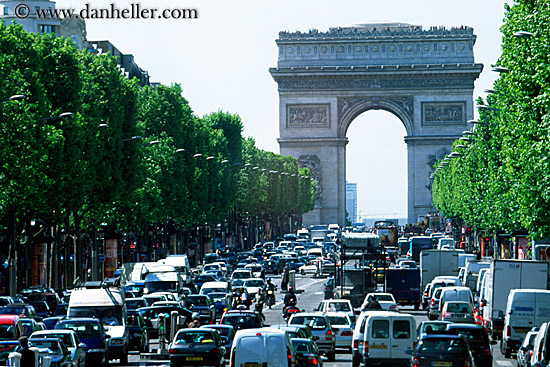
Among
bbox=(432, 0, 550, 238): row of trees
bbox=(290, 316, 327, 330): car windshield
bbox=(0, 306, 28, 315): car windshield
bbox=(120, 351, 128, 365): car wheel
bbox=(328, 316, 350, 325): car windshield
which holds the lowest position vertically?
bbox=(120, 351, 128, 365): car wheel

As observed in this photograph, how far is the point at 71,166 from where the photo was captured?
63.4m

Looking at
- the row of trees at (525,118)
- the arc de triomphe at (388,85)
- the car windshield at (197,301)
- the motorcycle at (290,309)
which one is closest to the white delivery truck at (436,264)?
the row of trees at (525,118)

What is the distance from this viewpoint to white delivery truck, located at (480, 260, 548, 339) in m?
47.5

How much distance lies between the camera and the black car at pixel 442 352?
2933 centimetres

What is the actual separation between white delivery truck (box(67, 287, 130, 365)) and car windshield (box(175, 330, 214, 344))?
6327 mm

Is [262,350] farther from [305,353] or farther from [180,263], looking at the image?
[180,263]

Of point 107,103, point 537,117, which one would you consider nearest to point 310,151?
point 107,103

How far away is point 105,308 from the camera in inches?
1681

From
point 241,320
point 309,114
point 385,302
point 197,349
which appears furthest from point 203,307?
point 309,114

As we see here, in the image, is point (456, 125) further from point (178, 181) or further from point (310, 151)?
point (178, 181)

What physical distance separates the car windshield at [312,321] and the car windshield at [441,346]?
10957 millimetres

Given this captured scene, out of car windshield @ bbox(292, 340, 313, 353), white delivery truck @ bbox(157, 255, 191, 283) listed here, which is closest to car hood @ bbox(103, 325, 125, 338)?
car windshield @ bbox(292, 340, 313, 353)

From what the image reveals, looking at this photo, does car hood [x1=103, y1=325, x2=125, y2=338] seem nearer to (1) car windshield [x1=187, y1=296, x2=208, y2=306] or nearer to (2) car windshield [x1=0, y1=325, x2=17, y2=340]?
(2) car windshield [x1=0, y1=325, x2=17, y2=340]

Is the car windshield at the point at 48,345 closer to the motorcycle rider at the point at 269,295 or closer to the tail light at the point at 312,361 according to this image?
the tail light at the point at 312,361
